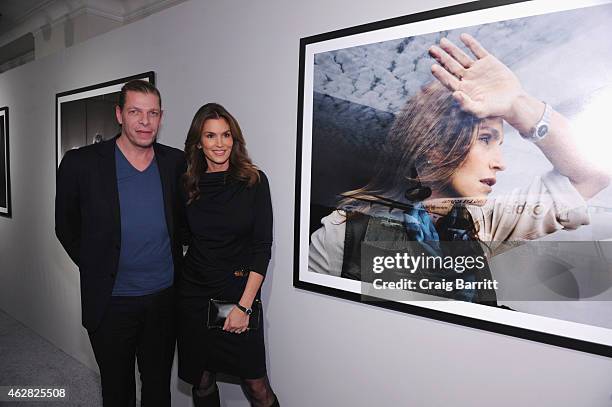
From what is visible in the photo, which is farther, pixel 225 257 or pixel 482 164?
pixel 225 257

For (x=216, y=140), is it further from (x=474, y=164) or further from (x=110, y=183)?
(x=474, y=164)

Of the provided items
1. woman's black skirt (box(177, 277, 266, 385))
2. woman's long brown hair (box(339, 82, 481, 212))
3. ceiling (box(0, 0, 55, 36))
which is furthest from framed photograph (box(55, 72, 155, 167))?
ceiling (box(0, 0, 55, 36))

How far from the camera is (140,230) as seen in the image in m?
1.94

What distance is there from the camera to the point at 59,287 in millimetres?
3662

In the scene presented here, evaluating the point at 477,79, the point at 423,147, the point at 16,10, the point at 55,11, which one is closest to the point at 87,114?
the point at 55,11

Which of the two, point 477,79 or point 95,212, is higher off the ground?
point 477,79

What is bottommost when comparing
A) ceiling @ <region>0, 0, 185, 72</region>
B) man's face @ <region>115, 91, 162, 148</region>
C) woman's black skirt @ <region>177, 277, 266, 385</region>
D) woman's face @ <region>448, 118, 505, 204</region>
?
woman's black skirt @ <region>177, 277, 266, 385</region>

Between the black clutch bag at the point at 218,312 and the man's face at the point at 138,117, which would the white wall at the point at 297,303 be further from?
the man's face at the point at 138,117

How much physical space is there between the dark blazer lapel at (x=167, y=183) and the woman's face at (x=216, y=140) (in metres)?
0.25

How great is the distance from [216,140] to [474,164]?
1.12m

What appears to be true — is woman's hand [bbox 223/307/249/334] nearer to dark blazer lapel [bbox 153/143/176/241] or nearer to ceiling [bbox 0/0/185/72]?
dark blazer lapel [bbox 153/143/176/241]

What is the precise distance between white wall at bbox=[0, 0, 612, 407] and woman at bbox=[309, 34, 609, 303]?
24cm

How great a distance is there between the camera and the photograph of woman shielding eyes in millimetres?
1298

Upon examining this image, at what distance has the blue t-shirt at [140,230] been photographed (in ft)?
6.33
